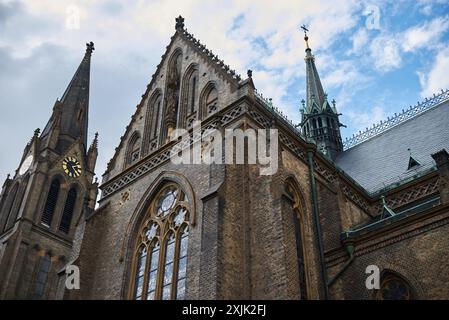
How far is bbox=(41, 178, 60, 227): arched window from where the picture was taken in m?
35.6

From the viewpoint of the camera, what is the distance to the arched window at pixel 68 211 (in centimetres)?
3634

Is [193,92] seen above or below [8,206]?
below

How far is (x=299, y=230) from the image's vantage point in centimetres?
1593

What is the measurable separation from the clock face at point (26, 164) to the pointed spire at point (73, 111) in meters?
2.34

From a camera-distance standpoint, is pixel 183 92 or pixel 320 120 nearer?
pixel 183 92

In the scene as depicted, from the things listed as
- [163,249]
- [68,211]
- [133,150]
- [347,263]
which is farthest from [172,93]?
[68,211]

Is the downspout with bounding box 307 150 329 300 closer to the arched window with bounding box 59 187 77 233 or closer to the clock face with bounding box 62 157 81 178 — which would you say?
the arched window with bounding box 59 187 77 233

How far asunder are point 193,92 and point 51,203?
68.2ft

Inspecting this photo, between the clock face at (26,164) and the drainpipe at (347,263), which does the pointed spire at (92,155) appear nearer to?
the clock face at (26,164)

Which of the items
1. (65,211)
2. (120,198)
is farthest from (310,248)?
(65,211)

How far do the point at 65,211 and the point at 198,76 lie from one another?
2136 cm

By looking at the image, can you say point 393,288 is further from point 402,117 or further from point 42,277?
point 42,277

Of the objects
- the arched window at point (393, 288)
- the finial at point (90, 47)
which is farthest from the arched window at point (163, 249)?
the finial at point (90, 47)

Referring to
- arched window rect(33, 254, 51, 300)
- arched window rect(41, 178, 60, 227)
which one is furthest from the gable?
arched window rect(41, 178, 60, 227)
